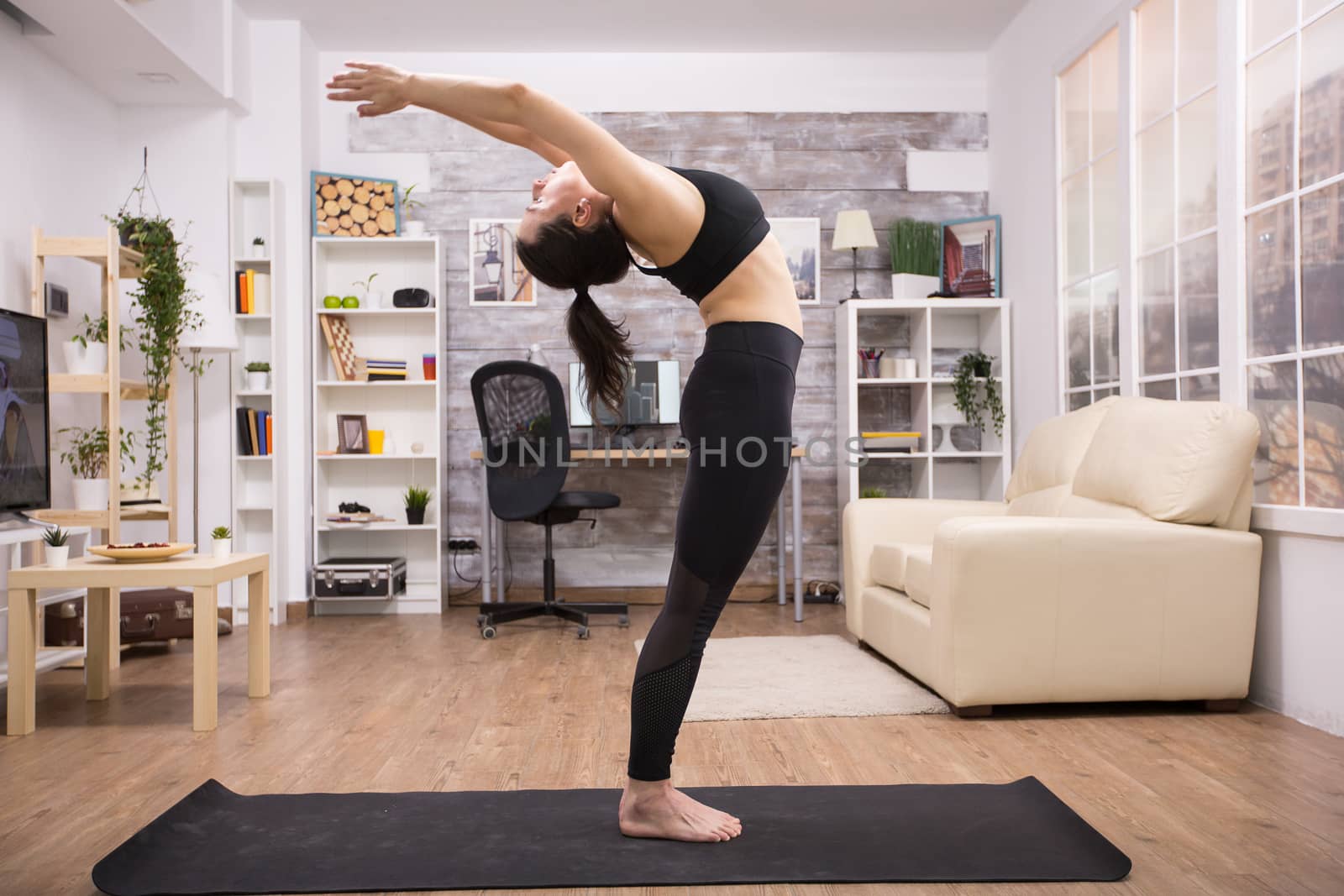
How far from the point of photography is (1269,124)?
9.34ft

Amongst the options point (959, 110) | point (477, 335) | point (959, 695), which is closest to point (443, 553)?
point (477, 335)

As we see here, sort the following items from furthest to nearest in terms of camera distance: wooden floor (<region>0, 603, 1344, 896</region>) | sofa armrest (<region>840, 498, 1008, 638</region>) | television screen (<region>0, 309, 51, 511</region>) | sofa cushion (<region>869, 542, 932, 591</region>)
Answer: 1. sofa armrest (<region>840, 498, 1008, 638</region>)
2. sofa cushion (<region>869, 542, 932, 591</region>)
3. television screen (<region>0, 309, 51, 511</region>)
4. wooden floor (<region>0, 603, 1344, 896</region>)

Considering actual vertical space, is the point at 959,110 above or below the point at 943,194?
above

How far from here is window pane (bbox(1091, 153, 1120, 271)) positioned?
3885 mm

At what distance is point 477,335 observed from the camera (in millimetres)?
5273

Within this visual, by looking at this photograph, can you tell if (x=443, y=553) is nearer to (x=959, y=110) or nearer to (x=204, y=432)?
(x=204, y=432)

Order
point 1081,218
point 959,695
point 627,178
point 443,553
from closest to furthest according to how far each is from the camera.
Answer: point 627,178
point 959,695
point 1081,218
point 443,553

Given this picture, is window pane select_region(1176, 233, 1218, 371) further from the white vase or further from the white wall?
the white vase

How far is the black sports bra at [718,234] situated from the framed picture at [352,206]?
3688 mm

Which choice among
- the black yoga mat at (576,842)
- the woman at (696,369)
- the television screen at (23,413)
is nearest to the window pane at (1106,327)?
Result: the black yoga mat at (576,842)

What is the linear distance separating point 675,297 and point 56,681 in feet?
10.6

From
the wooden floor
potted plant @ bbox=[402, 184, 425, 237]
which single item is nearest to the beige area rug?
the wooden floor

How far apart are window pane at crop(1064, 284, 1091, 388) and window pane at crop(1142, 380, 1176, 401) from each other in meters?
0.52

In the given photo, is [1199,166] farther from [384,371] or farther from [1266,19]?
[384,371]
